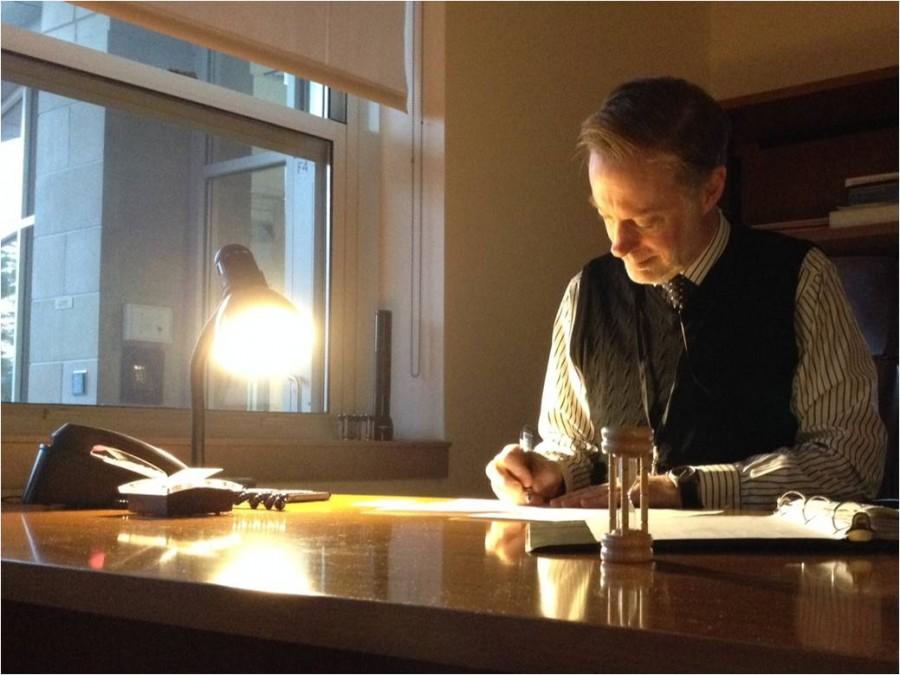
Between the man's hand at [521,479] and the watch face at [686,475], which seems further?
the man's hand at [521,479]

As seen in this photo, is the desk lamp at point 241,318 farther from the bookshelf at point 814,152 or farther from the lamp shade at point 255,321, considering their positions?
the bookshelf at point 814,152

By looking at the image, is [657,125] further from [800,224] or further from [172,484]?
[800,224]

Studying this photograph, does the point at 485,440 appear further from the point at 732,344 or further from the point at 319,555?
the point at 319,555

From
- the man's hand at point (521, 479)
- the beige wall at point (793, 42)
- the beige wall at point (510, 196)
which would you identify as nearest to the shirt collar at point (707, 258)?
the man's hand at point (521, 479)

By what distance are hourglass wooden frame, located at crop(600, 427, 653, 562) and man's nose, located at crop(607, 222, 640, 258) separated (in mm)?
939

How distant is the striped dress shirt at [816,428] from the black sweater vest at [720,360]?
2cm

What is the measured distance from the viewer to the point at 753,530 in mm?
989

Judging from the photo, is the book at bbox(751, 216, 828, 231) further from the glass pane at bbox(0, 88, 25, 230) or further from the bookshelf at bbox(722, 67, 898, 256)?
the glass pane at bbox(0, 88, 25, 230)

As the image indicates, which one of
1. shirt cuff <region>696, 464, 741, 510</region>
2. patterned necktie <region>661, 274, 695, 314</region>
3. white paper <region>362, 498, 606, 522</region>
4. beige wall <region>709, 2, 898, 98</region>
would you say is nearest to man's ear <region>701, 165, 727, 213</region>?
patterned necktie <region>661, 274, 695, 314</region>

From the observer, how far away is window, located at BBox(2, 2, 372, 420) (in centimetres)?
201

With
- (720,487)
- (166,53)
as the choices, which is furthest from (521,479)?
(166,53)

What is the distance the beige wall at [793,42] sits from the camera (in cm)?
305

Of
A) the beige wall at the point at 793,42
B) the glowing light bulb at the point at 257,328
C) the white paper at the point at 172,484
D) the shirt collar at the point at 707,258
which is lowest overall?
the white paper at the point at 172,484

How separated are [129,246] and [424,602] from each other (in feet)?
5.62
